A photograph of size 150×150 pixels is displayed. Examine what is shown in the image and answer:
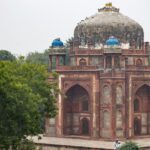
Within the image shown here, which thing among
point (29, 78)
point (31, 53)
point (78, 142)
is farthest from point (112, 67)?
point (31, 53)

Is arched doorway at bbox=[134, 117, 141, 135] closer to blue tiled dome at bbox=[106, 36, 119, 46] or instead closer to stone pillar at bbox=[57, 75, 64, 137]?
stone pillar at bbox=[57, 75, 64, 137]

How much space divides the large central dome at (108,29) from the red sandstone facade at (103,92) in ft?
1.34

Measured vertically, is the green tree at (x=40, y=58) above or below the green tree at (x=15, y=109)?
above

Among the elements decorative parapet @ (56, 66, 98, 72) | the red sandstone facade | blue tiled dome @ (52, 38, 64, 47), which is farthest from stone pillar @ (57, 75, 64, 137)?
blue tiled dome @ (52, 38, 64, 47)

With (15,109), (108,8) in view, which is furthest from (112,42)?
(15,109)

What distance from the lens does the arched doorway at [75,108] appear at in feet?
105

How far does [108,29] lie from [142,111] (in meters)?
5.27

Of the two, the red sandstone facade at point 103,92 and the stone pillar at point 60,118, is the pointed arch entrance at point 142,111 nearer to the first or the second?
the red sandstone facade at point 103,92

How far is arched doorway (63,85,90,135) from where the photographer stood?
3216cm

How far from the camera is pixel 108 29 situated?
32.7 meters

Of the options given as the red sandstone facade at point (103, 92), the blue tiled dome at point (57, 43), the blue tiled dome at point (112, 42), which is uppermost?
the blue tiled dome at point (57, 43)

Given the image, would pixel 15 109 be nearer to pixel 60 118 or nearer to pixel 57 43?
pixel 60 118

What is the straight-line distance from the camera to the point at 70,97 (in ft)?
107

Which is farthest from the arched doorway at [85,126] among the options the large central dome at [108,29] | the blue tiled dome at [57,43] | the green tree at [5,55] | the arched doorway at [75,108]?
the green tree at [5,55]
